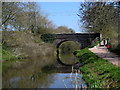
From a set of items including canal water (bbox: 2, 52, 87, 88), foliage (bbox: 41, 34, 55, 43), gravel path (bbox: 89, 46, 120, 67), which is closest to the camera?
canal water (bbox: 2, 52, 87, 88)

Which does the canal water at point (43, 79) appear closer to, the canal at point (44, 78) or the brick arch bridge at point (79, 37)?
the canal at point (44, 78)

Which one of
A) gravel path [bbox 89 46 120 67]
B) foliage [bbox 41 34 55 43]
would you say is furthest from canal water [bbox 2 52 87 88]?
foliage [bbox 41 34 55 43]

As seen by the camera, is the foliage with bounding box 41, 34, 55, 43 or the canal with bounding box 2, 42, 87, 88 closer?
the canal with bounding box 2, 42, 87, 88

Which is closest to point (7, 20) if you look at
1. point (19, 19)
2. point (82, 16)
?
point (19, 19)

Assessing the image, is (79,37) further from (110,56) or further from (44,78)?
(44,78)

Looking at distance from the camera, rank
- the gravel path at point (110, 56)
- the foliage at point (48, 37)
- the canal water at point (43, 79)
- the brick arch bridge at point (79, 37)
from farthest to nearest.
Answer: the brick arch bridge at point (79, 37) < the foliage at point (48, 37) < the gravel path at point (110, 56) < the canal water at point (43, 79)

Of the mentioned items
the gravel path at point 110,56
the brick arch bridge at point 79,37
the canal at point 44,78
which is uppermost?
the brick arch bridge at point 79,37

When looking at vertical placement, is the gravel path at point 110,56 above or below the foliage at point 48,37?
below

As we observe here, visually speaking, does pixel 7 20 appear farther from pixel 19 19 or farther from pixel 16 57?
pixel 16 57

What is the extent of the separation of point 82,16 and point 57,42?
20.8 meters

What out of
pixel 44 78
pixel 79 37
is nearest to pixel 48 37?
pixel 79 37

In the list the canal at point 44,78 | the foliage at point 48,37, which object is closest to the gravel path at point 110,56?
the canal at point 44,78

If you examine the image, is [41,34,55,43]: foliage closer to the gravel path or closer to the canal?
the gravel path

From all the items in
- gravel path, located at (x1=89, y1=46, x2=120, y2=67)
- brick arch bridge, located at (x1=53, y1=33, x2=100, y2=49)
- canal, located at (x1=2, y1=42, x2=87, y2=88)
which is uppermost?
brick arch bridge, located at (x1=53, y1=33, x2=100, y2=49)
